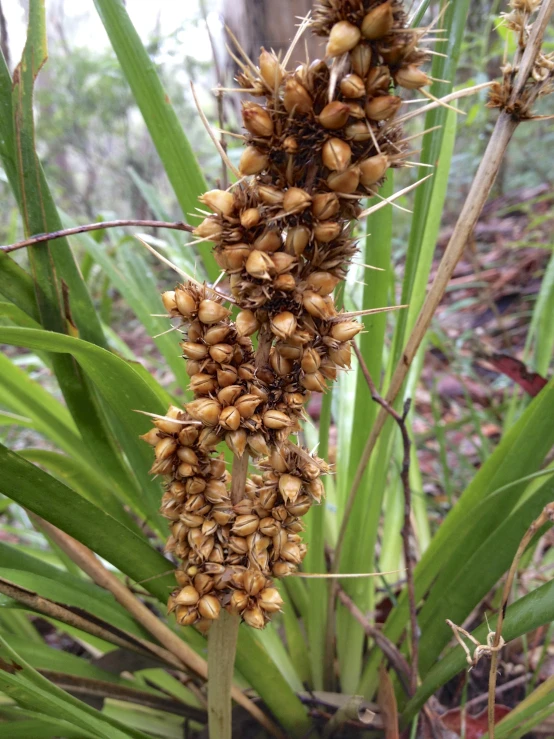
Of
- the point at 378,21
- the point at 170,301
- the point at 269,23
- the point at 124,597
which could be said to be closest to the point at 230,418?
the point at 170,301

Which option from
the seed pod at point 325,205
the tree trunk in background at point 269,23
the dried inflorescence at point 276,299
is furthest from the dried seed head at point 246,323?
the tree trunk in background at point 269,23

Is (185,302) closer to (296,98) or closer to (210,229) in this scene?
(210,229)

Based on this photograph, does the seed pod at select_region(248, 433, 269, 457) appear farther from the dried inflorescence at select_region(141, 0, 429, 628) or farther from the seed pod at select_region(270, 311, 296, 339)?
the seed pod at select_region(270, 311, 296, 339)

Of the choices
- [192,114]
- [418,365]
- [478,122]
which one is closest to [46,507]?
[418,365]

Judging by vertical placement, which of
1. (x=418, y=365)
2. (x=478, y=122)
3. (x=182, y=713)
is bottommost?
(x=182, y=713)

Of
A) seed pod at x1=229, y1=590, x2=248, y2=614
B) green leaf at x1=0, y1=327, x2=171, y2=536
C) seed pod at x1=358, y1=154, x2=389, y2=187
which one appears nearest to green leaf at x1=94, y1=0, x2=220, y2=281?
green leaf at x1=0, y1=327, x2=171, y2=536

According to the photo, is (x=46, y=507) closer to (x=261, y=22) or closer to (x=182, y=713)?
(x=182, y=713)
